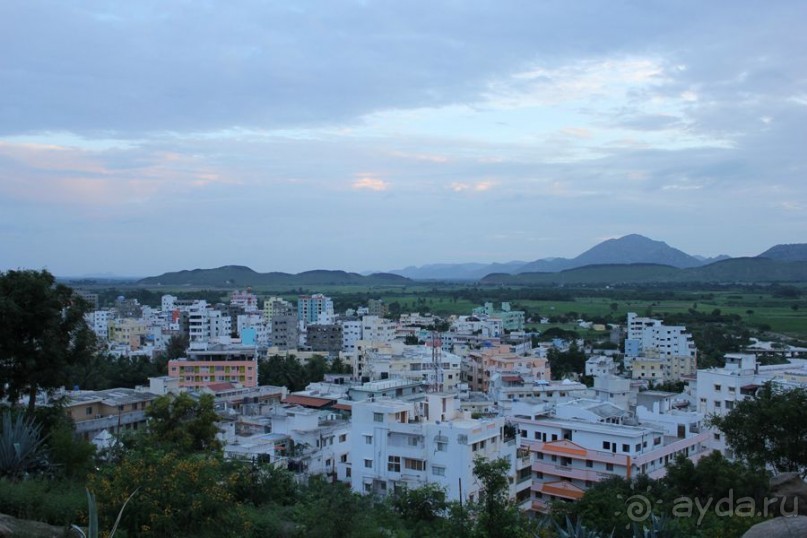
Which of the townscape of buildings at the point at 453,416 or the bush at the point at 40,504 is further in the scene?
the townscape of buildings at the point at 453,416

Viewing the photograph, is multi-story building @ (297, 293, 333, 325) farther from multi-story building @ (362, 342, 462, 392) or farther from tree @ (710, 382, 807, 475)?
tree @ (710, 382, 807, 475)

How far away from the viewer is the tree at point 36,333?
379 inches

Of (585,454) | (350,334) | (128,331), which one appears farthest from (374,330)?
(585,454)

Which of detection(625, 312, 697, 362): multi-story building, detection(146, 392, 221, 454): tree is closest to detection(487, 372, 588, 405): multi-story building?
detection(625, 312, 697, 362): multi-story building

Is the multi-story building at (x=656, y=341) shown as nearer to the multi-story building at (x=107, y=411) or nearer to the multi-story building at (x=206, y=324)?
the multi-story building at (x=206, y=324)

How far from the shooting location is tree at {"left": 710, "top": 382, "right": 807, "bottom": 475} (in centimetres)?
1255

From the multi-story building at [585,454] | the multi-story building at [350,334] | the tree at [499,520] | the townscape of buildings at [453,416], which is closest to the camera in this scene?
the tree at [499,520]

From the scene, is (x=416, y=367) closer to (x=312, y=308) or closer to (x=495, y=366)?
(x=495, y=366)

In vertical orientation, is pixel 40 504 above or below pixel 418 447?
above

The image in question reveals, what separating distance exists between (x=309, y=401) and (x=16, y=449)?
62.2ft

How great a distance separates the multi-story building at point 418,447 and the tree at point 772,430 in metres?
4.74

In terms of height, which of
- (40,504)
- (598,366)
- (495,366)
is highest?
(40,504)

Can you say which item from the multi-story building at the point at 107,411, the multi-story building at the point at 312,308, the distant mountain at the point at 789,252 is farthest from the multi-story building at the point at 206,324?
the distant mountain at the point at 789,252

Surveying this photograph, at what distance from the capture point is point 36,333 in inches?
384
